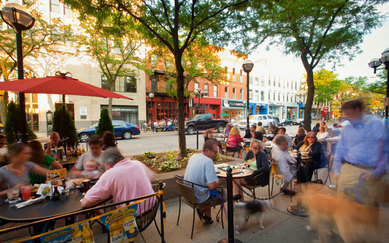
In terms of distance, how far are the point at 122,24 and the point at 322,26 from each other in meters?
9.49

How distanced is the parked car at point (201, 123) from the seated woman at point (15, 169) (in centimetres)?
1533

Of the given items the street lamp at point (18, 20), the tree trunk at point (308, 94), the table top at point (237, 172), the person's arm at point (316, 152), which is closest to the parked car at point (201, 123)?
the tree trunk at point (308, 94)

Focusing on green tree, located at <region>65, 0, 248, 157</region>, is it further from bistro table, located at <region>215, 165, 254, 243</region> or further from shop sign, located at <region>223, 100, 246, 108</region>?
shop sign, located at <region>223, 100, 246, 108</region>

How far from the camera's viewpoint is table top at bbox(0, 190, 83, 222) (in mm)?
2108

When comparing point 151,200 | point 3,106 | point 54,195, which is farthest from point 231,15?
point 3,106

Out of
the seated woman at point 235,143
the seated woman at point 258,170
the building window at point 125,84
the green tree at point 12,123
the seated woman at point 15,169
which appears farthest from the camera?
the building window at point 125,84

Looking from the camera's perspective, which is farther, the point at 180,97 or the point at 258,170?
the point at 180,97

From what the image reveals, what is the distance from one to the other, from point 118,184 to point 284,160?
11.1 ft

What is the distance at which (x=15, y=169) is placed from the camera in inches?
117

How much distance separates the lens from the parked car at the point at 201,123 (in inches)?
729

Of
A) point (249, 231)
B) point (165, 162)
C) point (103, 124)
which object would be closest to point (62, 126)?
point (103, 124)

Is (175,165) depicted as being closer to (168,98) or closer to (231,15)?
(231,15)

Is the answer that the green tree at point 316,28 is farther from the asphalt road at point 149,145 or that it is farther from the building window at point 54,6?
the building window at point 54,6

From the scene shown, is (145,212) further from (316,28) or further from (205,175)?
(316,28)
